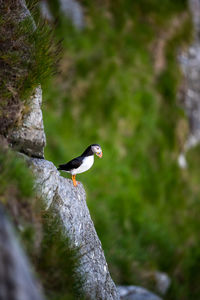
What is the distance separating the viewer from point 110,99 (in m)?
16.8

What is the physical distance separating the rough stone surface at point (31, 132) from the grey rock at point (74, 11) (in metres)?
11.8

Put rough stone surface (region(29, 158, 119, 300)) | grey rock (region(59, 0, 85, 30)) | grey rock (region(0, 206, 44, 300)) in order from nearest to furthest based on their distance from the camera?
1. grey rock (region(0, 206, 44, 300))
2. rough stone surface (region(29, 158, 119, 300))
3. grey rock (region(59, 0, 85, 30))

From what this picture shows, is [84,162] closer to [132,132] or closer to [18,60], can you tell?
[18,60]

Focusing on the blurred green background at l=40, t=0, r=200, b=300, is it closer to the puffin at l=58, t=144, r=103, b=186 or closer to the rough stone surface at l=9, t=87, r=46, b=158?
the puffin at l=58, t=144, r=103, b=186

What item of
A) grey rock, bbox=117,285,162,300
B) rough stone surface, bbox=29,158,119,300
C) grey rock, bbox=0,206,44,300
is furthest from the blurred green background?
grey rock, bbox=0,206,44,300

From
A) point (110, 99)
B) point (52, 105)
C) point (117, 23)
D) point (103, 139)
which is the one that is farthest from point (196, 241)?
point (117, 23)

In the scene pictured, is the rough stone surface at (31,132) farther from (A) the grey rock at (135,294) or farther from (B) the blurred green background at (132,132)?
(B) the blurred green background at (132,132)

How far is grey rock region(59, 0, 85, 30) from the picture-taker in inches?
687

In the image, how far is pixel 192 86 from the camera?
70.3 ft

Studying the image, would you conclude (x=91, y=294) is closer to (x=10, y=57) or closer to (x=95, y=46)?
(x=10, y=57)

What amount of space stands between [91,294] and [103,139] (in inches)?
419

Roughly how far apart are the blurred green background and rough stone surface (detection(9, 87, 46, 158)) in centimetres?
623

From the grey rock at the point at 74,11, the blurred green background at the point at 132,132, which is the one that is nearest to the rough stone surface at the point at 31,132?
the blurred green background at the point at 132,132

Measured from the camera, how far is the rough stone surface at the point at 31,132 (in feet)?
20.5
